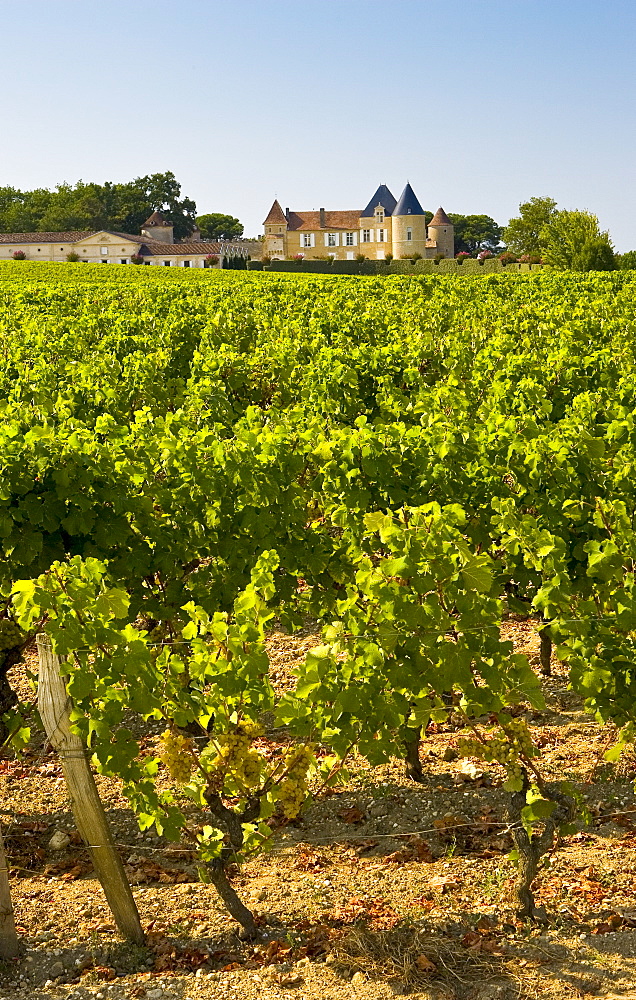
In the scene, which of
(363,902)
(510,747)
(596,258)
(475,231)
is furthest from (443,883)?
(475,231)

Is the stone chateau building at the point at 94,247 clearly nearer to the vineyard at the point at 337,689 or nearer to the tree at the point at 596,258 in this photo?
the tree at the point at 596,258

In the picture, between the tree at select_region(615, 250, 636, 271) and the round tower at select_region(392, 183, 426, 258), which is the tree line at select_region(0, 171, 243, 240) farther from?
the tree at select_region(615, 250, 636, 271)

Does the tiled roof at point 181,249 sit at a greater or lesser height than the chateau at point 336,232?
lesser

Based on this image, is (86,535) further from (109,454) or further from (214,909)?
(214,909)

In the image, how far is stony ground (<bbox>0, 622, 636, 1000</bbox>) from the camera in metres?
3.92

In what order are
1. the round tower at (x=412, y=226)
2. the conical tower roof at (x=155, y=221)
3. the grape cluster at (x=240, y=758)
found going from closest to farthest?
1. the grape cluster at (x=240, y=758)
2. the round tower at (x=412, y=226)
3. the conical tower roof at (x=155, y=221)

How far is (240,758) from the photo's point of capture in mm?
4043

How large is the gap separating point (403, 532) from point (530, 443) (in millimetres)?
1762

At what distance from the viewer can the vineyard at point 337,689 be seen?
12.8 ft

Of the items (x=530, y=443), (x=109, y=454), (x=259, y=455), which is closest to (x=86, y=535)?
(x=109, y=454)

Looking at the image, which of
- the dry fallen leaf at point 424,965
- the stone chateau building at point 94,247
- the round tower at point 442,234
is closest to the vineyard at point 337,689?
the dry fallen leaf at point 424,965

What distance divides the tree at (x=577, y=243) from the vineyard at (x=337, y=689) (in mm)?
58008

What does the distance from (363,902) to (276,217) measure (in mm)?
110690

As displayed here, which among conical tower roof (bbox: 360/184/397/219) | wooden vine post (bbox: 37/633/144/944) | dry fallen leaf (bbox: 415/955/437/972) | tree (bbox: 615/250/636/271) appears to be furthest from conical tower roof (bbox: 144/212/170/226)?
dry fallen leaf (bbox: 415/955/437/972)
